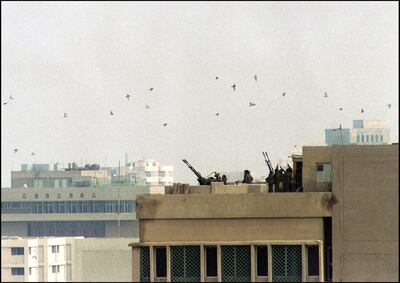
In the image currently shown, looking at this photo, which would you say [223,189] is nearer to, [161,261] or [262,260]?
[161,261]

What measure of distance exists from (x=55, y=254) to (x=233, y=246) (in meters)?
117

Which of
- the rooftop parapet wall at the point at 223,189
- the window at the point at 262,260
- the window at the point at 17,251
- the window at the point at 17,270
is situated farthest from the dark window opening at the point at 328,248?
the window at the point at 17,251

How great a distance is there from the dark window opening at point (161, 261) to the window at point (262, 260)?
97.8 inches

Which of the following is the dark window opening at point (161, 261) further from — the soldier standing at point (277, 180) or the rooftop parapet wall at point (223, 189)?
the soldier standing at point (277, 180)

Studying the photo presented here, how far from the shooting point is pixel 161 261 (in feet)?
170

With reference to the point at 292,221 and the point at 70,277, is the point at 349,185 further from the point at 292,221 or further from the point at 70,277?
the point at 70,277

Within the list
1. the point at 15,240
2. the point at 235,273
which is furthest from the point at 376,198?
the point at 15,240

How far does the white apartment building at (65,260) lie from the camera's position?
15575 centimetres

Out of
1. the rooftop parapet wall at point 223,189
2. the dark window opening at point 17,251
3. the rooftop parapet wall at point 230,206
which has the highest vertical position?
the rooftop parapet wall at point 223,189

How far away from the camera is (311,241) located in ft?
166

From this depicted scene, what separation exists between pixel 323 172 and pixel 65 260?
380 ft

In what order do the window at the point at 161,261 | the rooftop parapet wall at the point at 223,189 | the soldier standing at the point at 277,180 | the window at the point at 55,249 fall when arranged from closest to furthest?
1. the window at the point at 161,261
2. the rooftop parapet wall at the point at 223,189
3. the soldier standing at the point at 277,180
4. the window at the point at 55,249

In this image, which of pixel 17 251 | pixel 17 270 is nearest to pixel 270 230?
pixel 17 270

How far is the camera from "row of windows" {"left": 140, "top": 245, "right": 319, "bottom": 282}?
166 ft
